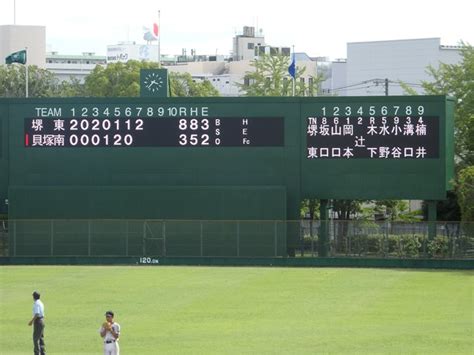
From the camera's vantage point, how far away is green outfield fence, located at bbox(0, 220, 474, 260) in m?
52.2

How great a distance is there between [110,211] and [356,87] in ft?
340

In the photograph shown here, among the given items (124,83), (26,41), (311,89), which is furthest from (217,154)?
(26,41)

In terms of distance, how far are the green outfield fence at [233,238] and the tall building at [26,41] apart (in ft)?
424

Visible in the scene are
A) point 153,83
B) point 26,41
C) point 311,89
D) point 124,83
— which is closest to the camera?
point 153,83

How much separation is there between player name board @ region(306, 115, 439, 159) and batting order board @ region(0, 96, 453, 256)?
42 mm

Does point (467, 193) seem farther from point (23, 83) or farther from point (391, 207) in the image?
point (23, 83)

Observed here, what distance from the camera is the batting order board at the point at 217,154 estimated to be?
51.0 m

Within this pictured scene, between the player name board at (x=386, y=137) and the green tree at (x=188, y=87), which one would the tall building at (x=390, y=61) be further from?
the player name board at (x=386, y=137)

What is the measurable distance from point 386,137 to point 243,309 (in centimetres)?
1590

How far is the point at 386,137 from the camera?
5100cm

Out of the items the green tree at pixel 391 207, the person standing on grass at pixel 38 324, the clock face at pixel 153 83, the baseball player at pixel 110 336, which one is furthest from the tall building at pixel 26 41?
the baseball player at pixel 110 336

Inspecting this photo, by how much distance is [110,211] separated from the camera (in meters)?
52.6

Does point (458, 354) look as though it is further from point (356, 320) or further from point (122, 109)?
point (122, 109)

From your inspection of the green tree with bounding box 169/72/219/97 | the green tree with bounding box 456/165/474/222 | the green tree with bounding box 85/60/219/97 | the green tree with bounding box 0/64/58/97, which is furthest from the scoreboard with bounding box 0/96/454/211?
the green tree with bounding box 0/64/58/97
